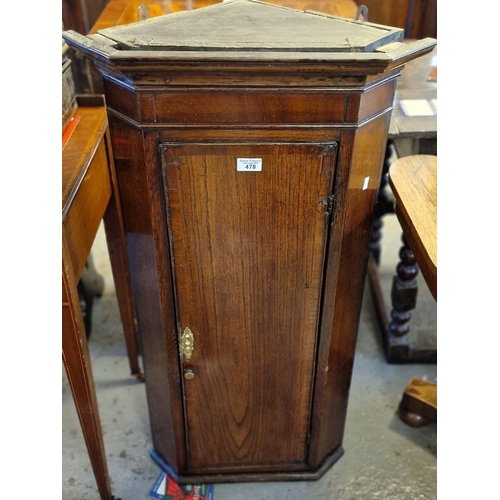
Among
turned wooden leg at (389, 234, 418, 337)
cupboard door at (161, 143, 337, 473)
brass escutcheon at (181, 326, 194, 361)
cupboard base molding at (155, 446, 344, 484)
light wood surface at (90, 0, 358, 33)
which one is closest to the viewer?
cupboard door at (161, 143, 337, 473)

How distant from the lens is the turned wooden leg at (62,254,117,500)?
44.2 inches

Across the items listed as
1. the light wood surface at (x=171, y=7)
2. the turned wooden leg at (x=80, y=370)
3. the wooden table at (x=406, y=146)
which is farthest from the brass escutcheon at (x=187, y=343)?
the light wood surface at (x=171, y=7)

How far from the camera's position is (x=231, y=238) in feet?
3.76

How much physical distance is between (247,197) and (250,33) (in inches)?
12.0

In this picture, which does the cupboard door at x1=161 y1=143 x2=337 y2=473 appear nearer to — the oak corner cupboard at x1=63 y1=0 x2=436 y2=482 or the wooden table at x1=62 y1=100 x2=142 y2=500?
the oak corner cupboard at x1=63 y1=0 x2=436 y2=482

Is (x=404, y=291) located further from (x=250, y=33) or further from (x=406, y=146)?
(x=250, y=33)

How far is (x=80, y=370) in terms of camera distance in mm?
→ 1248

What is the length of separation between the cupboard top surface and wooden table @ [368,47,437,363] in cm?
59

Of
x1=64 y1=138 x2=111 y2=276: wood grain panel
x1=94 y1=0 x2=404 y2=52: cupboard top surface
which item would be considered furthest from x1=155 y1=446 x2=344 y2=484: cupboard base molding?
x1=94 y1=0 x2=404 y2=52: cupboard top surface

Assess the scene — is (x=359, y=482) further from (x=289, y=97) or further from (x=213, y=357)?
(x=289, y=97)

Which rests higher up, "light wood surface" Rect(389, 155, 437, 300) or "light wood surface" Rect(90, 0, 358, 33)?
"light wood surface" Rect(90, 0, 358, 33)

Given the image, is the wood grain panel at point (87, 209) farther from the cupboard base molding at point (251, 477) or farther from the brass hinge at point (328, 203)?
the cupboard base molding at point (251, 477)

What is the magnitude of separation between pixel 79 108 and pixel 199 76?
2.48 ft

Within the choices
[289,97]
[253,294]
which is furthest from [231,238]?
[289,97]
